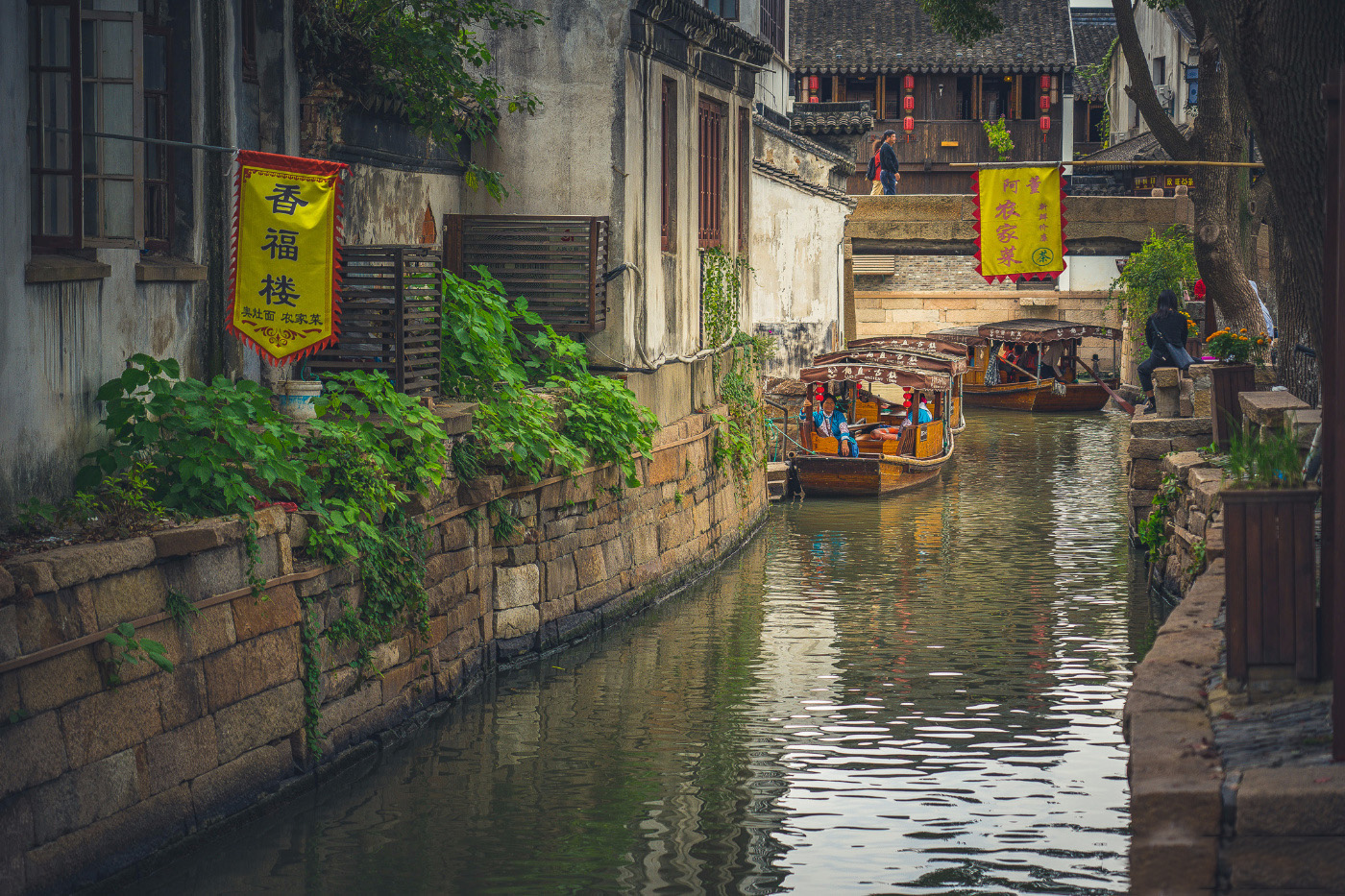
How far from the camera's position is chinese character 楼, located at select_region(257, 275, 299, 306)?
9.22 meters

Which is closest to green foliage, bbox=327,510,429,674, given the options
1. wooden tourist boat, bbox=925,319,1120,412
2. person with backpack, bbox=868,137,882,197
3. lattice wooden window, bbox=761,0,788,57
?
lattice wooden window, bbox=761,0,788,57

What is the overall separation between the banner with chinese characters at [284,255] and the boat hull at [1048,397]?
81.9ft

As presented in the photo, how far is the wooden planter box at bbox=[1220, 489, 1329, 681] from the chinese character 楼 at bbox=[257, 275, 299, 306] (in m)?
5.33

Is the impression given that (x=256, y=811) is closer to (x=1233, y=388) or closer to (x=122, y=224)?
(x=122, y=224)

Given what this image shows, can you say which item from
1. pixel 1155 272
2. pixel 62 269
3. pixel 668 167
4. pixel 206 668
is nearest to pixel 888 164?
pixel 1155 272

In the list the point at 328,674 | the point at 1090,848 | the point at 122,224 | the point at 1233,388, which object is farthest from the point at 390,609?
the point at 1233,388

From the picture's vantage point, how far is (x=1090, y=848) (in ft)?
26.8

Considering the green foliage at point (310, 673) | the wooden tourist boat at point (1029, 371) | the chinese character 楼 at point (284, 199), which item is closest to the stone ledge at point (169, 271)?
the chinese character 楼 at point (284, 199)

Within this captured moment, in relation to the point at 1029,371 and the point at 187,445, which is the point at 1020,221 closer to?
the point at 1029,371

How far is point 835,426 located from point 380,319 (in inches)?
489

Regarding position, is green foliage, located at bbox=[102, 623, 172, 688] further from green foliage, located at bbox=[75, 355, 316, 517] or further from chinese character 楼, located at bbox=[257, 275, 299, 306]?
chinese character 楼, located at bbox=[257, 275, 299, 306]

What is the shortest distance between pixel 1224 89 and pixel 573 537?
10.6 meters

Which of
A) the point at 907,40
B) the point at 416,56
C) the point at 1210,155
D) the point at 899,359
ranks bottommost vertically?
the point at 899,359

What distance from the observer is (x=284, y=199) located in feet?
30.4
